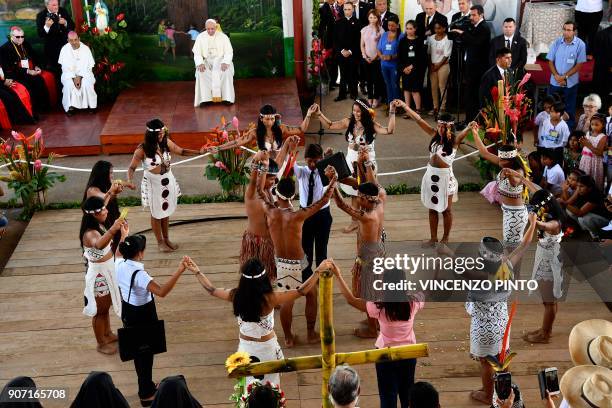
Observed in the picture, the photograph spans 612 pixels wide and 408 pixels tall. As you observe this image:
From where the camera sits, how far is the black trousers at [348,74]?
1231 cm

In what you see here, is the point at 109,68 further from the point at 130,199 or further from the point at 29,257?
the point at 29,257

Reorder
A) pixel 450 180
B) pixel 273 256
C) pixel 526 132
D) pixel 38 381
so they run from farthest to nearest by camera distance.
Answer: pixel 526 132
pixel 450 180
pixel 273 256
pixel 38 381

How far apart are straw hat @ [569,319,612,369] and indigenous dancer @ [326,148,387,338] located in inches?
76.6

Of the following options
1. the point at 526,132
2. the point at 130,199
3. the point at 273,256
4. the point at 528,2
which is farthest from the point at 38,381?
the point at 528,2

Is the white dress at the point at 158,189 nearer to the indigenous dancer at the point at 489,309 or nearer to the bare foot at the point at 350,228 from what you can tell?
the bare foot at the point at 350,228

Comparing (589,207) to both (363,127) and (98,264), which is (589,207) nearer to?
(363,127)

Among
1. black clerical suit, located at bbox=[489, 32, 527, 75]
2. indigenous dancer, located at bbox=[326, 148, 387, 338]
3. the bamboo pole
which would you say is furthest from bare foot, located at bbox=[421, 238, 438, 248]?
black clerical suit, located at bbox=[489, 32, 527, 75]

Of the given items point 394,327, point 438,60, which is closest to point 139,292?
point 394,327

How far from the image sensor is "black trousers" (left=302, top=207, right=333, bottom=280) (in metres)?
6.97

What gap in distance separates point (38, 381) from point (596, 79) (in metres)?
8.46

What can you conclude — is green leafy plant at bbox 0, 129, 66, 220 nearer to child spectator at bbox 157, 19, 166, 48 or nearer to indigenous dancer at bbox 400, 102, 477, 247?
indigenous dancer at bbox 400, 102, 477, 247

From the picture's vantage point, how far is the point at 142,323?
5797 mm

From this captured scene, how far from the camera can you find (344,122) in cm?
812

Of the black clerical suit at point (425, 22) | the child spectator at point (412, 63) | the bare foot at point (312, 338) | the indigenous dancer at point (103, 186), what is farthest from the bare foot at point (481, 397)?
the black clerical suit at point (425, 22)
